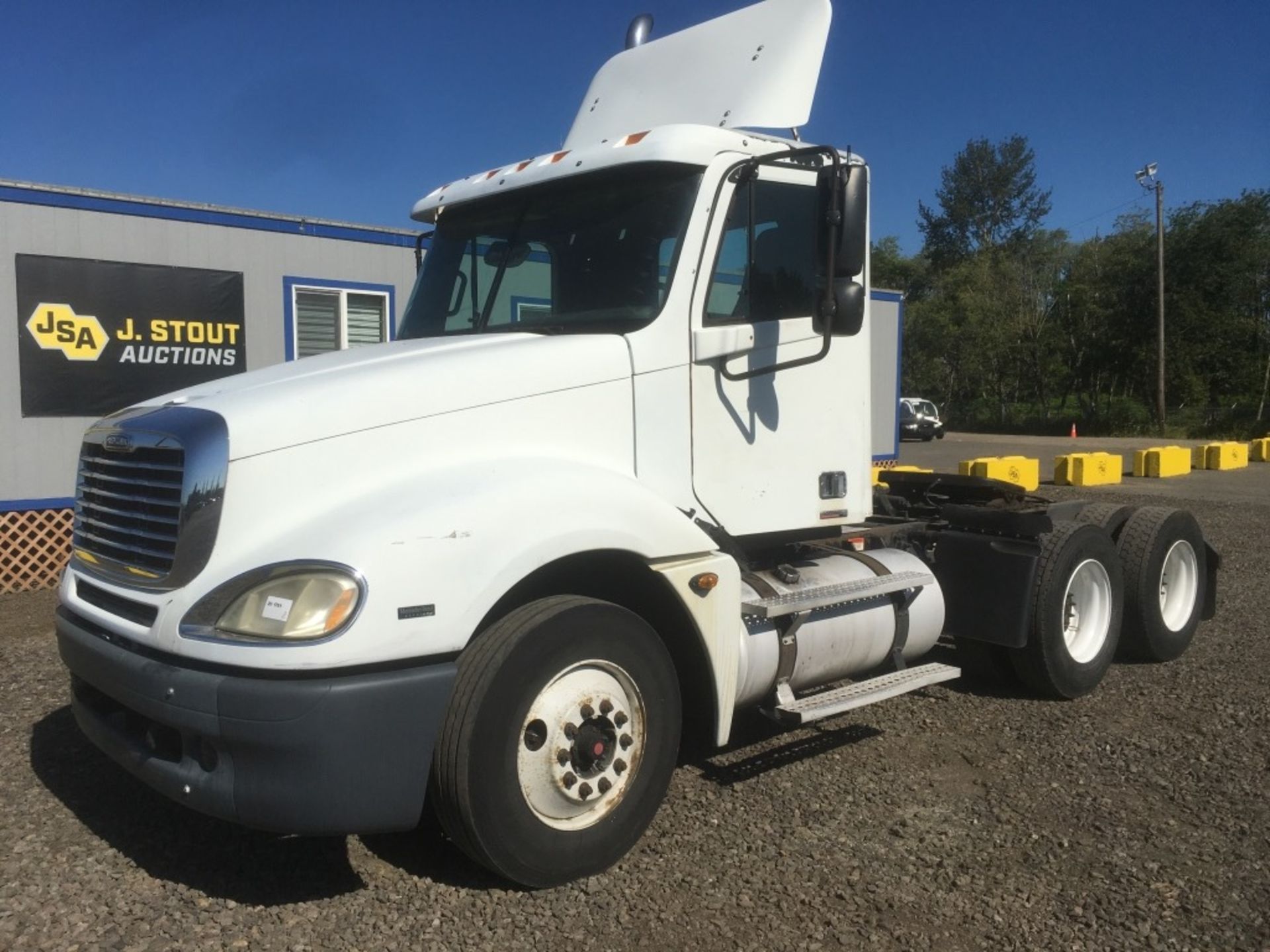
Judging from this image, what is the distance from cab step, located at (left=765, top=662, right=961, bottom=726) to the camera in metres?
4.48

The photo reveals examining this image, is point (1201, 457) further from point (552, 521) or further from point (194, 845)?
point (194, 845)

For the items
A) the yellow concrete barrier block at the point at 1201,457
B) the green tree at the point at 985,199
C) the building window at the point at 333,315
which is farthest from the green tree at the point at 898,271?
the building window at the point at 333,315

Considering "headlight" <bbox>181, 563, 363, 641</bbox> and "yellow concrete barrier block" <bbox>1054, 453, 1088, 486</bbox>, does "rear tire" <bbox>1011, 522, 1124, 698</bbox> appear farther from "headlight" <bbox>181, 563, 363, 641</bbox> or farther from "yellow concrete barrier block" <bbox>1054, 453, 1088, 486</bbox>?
"yellow concrete barrier block" <bbox>1054, 453, 1088, 486</bbox>

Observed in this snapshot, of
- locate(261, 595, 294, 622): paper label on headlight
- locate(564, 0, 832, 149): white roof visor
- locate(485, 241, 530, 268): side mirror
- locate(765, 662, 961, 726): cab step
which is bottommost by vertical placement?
locate(765, 662, 961, 726): cab step

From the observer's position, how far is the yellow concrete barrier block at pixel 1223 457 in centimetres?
2431

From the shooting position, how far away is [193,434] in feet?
11.3

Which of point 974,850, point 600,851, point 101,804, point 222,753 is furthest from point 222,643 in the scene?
point 974,850

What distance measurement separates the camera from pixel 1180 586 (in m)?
7.14

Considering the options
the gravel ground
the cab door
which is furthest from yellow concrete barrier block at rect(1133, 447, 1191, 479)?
Result: the cab door

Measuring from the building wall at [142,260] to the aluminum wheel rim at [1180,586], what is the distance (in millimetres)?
6458

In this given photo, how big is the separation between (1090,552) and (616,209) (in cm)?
366

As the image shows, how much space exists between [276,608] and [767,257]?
2.54 meters

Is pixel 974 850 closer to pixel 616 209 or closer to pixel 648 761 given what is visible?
pixel 648 761

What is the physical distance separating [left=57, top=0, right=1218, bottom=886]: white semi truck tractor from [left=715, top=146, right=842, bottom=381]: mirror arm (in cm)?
2
